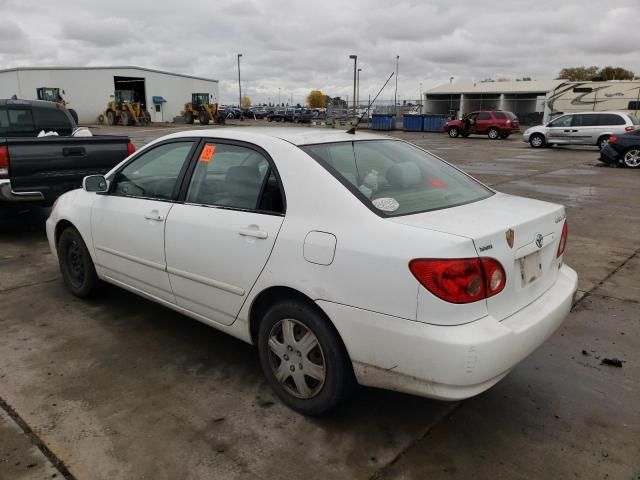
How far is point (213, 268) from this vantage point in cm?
309

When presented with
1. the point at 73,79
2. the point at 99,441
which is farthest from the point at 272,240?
the point at 73,79

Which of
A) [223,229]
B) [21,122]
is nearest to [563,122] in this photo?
[21,122]

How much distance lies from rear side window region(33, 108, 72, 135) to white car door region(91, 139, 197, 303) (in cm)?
537

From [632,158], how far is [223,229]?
16339 millimetres

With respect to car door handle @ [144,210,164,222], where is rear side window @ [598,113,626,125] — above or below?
above

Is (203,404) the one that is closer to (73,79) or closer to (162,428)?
(162,428)

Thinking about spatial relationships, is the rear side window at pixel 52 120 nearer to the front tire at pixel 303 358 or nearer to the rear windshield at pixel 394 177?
the rear windshield at pixel 394 177

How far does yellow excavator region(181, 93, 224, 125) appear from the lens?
140 feet

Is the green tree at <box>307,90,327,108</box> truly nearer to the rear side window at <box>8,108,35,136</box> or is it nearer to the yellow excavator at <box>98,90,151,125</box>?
the yellow excavator at <box>98,90,151,125</box>

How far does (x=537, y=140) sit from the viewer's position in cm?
2317

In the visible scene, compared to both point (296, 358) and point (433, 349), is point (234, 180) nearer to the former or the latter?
point (296, 358)

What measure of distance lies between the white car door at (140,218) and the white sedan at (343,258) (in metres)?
0.02

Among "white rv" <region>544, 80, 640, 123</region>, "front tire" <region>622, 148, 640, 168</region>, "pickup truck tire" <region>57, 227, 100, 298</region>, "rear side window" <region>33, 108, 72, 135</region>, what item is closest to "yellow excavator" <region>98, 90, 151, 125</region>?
"white rv" <region>544, 80, 640, 123</region>

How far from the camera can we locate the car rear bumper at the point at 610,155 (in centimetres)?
1588
